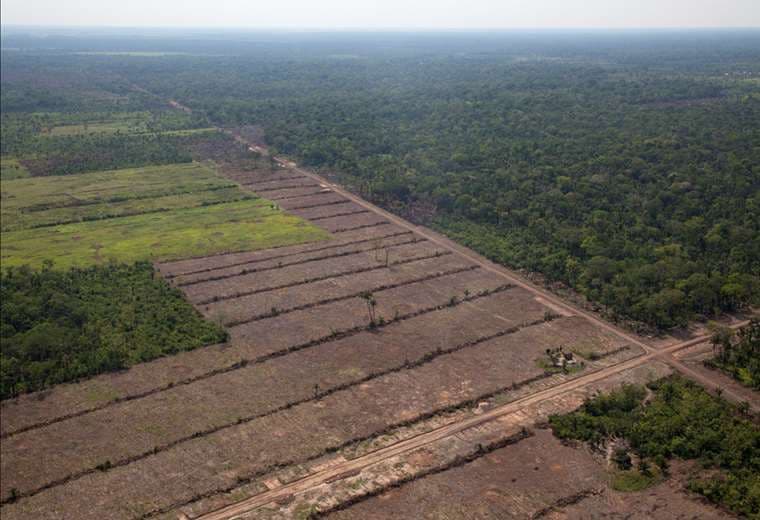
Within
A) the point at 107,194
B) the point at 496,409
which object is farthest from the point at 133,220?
the point at 496,409

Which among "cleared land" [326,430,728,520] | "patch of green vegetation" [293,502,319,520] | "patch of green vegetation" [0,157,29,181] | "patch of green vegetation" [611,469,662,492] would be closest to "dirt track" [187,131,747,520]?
"patch of green vegetation" [293,502,319,520]

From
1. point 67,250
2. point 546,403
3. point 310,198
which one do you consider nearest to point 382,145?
point 310,198

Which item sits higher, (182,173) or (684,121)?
(684,121)

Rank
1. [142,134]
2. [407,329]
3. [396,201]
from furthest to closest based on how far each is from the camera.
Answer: [142,134] < [396,201] < [407,329]

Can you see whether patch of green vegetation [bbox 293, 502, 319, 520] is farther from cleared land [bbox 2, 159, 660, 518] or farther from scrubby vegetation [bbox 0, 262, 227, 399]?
scrubby vegetation [bbox 0, 262, 227, 399]

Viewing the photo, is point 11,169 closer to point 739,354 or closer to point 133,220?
point 133,220

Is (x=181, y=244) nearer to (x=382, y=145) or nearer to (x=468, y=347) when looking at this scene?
(x=468, y=347)

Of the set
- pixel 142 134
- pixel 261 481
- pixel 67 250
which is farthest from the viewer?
pixel 142 134

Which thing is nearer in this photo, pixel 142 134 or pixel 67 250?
pixel 67 250
